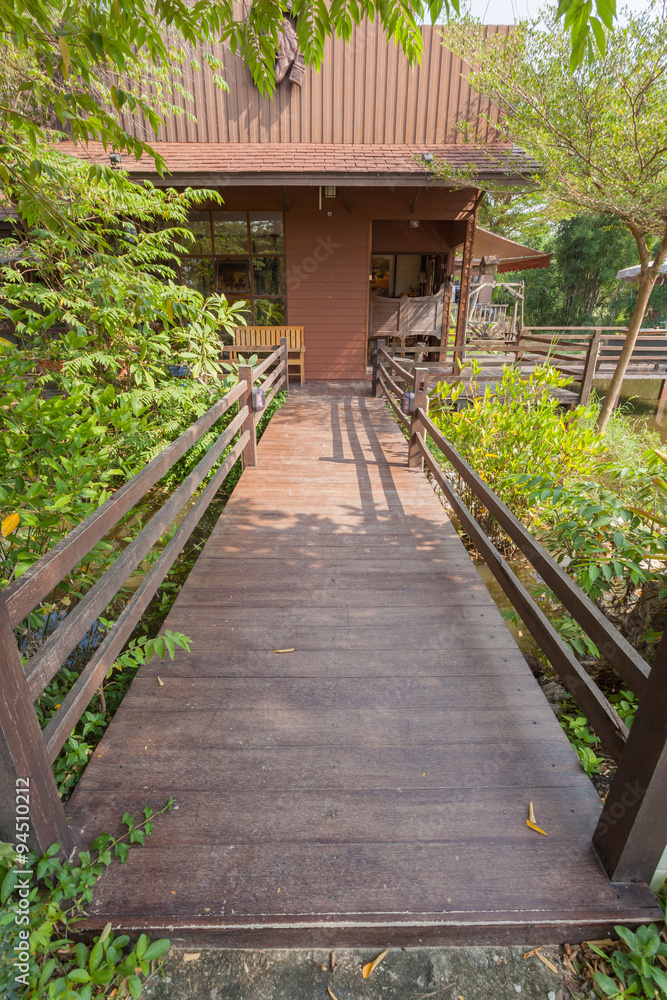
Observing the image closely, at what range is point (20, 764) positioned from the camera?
1.41 metres

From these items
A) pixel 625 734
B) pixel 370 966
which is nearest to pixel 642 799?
pixel 625 734

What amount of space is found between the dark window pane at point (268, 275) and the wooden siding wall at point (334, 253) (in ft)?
0.89

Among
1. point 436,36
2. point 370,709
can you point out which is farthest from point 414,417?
point 436,36

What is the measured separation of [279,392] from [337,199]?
4.08m

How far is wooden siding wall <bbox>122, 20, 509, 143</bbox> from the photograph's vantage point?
9.44 metres

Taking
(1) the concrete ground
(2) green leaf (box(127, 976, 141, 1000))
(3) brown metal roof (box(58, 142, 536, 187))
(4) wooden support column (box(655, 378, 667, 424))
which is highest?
(3) brown metal roof (box(58, 142, 536, 187))

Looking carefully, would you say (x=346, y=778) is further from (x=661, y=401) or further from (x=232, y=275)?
(x=661, y=401)

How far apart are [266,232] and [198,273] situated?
161 cm

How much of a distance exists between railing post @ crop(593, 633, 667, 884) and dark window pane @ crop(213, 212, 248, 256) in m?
10.6

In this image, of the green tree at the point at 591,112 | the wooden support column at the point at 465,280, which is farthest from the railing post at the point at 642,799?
the wooden support column at the point at 465,280

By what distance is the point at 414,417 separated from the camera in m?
5.23

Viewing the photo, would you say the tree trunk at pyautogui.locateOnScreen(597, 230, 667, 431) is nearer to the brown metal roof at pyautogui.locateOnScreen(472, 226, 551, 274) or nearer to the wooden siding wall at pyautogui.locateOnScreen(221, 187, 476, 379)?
the wooden siding wall at pyautogui.locateOnScreen(221, 187, 476, 379)

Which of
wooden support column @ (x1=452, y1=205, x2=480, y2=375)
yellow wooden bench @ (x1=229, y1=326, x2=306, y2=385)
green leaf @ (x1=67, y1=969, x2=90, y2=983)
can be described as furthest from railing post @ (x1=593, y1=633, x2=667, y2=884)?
yellow wooden bench @ (x1=229, y1=326, x2=306, y2=385)

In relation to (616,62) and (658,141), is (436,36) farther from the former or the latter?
(658,141)
